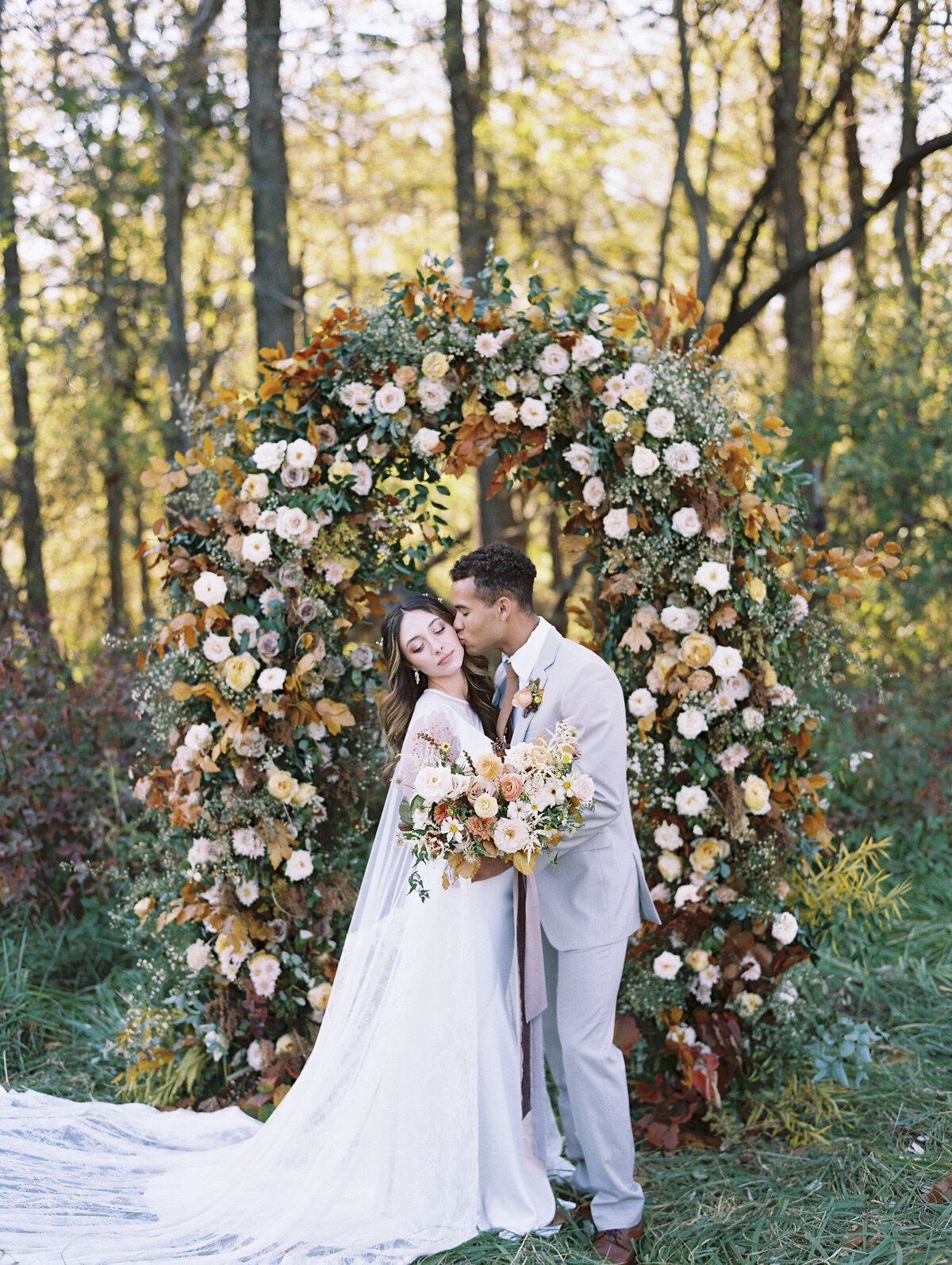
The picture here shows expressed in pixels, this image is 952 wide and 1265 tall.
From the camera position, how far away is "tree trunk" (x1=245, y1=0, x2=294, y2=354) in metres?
8.55

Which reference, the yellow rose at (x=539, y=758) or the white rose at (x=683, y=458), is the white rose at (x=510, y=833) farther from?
the white rose at (x=683, y=458)

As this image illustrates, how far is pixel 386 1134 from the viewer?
342cm

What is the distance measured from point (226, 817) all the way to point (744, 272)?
7590 millimetres

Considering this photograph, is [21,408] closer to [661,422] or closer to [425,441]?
[425,441]

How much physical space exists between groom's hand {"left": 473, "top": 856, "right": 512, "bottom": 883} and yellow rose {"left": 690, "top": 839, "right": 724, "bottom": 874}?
1.07 m

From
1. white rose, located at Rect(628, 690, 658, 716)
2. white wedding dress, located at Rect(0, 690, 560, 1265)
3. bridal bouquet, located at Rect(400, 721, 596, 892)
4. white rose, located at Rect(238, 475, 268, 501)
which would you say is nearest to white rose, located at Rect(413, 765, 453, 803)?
bridal bouquet, located at Rect(400, 721, 596, 892)

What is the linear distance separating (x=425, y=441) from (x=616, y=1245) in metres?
2.90

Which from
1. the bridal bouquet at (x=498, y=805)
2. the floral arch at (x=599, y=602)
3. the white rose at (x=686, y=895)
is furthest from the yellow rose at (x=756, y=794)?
the bridal bouquet at (x=498, y=805)

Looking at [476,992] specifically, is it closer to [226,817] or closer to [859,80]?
[226,817]

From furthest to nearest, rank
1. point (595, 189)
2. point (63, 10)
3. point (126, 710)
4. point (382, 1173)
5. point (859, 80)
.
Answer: point (595, 189), point (859, 80), point (63, 10), point (126, 710), point (382, 1173)

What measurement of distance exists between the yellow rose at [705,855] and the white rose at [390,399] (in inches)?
81.8

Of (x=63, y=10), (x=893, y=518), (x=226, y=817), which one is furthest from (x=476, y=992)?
(x=63, y=10)

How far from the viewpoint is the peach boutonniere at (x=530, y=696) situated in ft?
10.8

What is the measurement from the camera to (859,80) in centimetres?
1070
